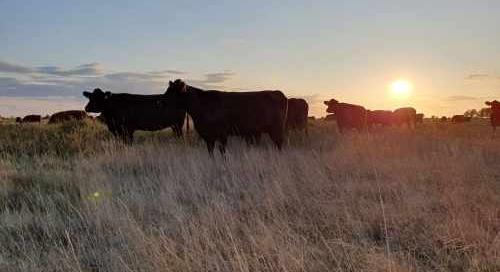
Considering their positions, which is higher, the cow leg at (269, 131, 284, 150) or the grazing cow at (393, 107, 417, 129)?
the grazing cow at (393, 107, 417, 129)

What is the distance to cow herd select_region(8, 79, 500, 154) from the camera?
1434 centimetres

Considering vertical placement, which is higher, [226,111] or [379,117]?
[226,111]

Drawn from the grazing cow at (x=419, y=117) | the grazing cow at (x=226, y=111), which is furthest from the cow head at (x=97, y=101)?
the grazing cow at (x=419, y=117)

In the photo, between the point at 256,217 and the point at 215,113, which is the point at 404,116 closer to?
the point at 215,113

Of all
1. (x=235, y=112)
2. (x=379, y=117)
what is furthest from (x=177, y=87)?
(x=379, y=117)

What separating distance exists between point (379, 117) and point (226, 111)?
1058 inches

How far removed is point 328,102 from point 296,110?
685cm

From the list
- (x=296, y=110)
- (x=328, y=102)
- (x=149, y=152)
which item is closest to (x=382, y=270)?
(x=149, y=152)

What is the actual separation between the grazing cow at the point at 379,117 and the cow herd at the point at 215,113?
10.5m

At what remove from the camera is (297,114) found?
22672mm

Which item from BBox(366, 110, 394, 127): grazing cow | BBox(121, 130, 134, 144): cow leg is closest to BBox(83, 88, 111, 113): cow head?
BBox(121, 130, 134, 144): cow leg

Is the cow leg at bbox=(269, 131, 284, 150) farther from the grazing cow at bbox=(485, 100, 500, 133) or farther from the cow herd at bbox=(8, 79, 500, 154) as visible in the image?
the grazing cow at bbox=(485, 100, 500, 133)

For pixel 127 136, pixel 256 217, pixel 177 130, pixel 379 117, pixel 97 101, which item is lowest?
pixel 256 217

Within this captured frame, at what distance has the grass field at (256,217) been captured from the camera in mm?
4637
